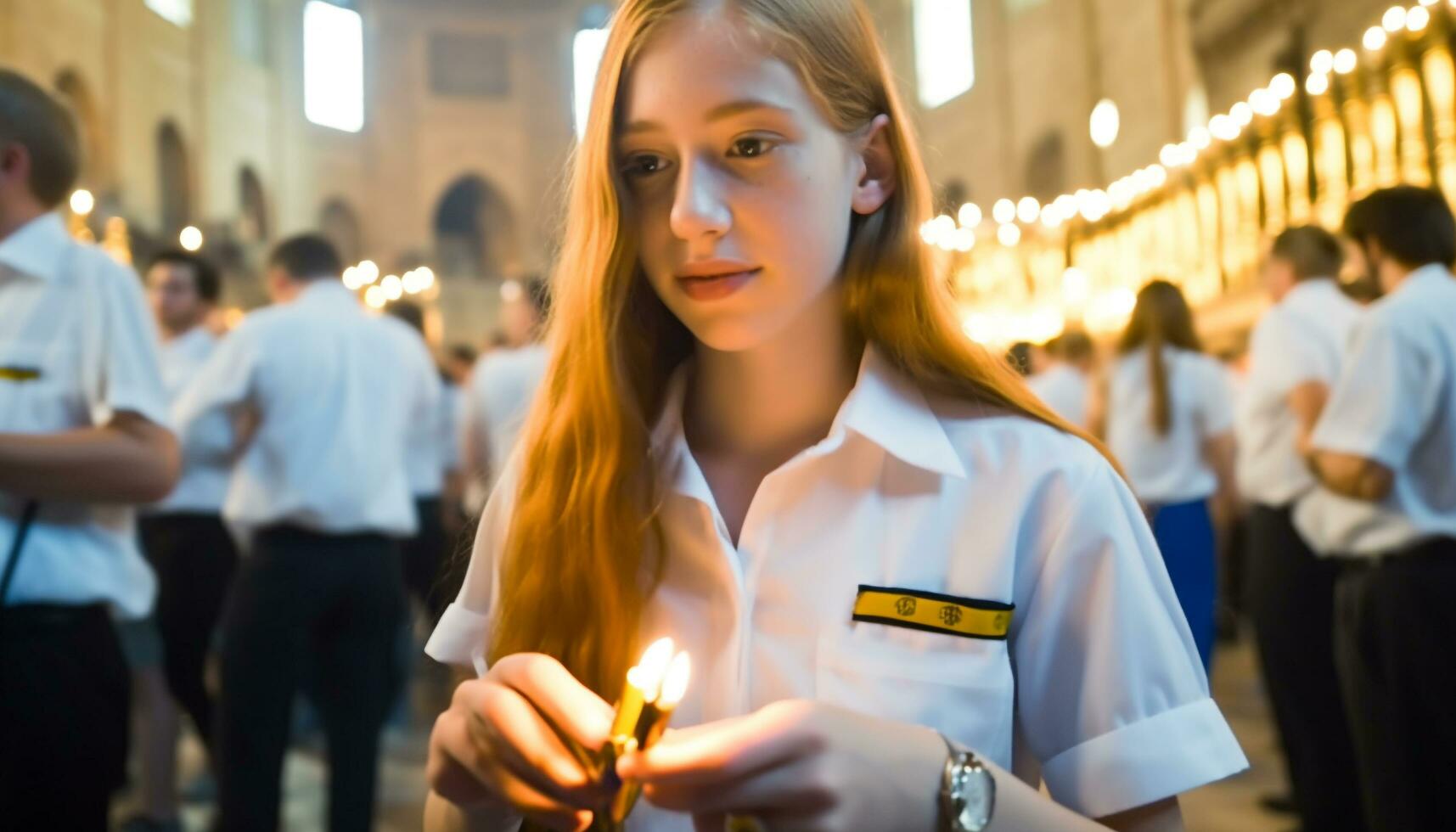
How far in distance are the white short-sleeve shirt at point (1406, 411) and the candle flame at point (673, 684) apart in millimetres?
2421

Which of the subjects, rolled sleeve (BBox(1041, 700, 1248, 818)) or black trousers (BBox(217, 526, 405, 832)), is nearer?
rolled sleeve (BBox(1041, 700, 1248, 818))

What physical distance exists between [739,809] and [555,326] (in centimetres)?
61

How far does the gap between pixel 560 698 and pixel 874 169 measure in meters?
0.63

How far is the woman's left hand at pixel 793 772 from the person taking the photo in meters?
0.79

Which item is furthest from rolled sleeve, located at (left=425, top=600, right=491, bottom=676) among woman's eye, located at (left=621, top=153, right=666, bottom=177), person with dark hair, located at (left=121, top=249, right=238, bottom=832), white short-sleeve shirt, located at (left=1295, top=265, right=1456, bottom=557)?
person with dark hair, located at (left=121, top=249, right=238, bottom=832)

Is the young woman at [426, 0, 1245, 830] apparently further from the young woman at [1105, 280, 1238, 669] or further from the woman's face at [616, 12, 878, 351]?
the young woman at [1105, 280, 1238, 669]

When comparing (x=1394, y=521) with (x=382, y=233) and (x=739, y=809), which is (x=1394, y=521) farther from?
(x=382, y=233)

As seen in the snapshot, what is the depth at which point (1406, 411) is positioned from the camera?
8.89 feet

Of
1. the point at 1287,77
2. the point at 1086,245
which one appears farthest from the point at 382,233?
the point at 1287,77

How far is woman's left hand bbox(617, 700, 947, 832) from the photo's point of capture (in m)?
0.79

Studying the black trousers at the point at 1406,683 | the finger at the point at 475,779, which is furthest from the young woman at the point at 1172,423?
the finger at the point at 475,779

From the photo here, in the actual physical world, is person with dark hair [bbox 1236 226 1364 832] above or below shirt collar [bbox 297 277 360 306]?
below

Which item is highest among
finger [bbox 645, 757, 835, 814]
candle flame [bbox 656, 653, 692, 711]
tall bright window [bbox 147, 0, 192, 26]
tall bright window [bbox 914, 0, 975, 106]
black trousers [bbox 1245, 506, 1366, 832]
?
tall bright window [bbox 914, 0, 975, 106]

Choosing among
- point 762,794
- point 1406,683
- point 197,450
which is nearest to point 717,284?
point 762,794
